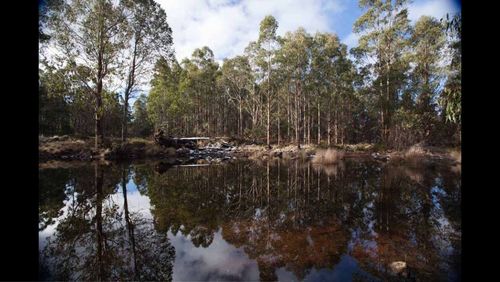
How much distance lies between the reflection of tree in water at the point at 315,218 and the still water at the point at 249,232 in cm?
3

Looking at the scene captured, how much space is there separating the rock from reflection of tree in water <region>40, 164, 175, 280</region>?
126 inches

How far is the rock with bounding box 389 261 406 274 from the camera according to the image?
330cm

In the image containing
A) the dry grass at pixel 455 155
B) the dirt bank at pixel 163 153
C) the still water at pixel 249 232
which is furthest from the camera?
the dirt bank at pixel 163 153

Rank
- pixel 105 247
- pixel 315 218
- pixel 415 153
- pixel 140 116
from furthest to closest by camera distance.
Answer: pixel 140 116
pixel 415 153
pixel 315 218
pixel 105 247

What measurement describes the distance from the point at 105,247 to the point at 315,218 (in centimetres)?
436

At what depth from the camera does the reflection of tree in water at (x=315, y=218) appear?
3.78m

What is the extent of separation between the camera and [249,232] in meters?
4.89

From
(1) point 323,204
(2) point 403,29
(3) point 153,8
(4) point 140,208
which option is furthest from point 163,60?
(2) point 403,29

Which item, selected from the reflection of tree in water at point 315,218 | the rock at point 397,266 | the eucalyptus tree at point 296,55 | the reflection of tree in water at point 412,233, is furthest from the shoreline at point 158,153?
the rock at point 397,266

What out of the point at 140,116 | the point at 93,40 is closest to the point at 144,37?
the point at 93,40

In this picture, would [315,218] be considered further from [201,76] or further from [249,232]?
[201,76]

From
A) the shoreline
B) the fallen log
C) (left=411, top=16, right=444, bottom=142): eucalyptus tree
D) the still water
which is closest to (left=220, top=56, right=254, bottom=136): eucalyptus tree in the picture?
the fallen log

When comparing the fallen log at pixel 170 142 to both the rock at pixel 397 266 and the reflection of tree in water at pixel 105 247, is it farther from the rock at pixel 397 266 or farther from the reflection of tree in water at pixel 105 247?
the rock at pixel 397 266

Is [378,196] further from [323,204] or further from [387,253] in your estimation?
[387,253]
